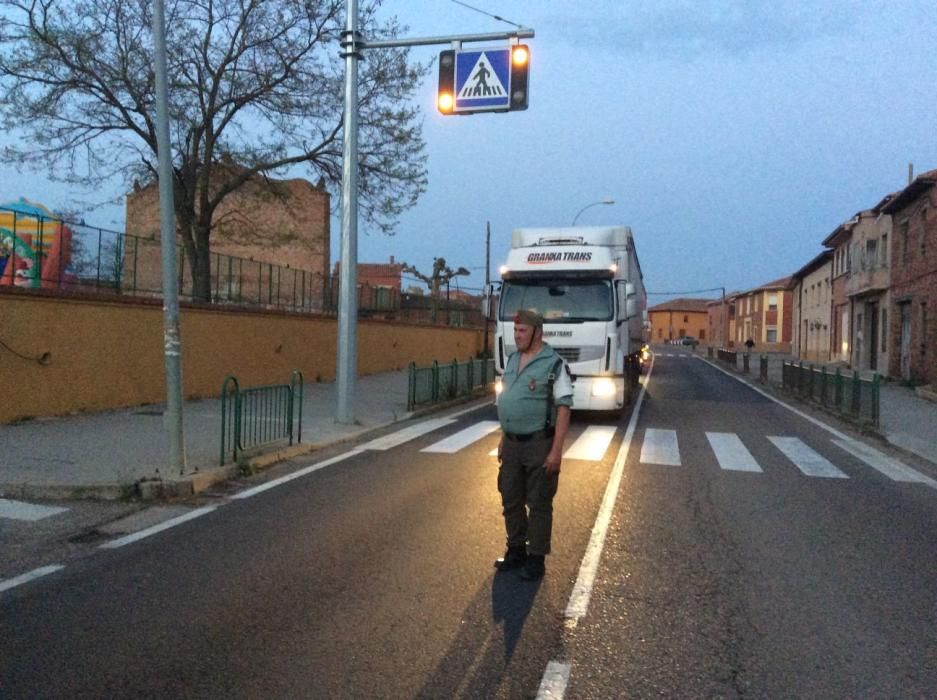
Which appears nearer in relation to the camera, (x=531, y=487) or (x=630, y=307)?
(x=531, y=487)

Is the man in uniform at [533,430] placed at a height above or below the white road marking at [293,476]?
above

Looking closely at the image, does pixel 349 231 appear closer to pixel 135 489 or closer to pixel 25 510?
pixel 135 489

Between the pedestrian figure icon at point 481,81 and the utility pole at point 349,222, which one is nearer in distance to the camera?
the pedestrian figure icon at point 481,81

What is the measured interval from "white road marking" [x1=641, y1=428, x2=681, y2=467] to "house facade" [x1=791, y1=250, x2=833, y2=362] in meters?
36.9

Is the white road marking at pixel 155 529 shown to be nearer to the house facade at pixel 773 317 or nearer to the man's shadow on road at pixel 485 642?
the man's shadow on road at pixel 485 642

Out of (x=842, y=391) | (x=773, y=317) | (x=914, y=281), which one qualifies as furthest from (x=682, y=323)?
(x=842, y=391)

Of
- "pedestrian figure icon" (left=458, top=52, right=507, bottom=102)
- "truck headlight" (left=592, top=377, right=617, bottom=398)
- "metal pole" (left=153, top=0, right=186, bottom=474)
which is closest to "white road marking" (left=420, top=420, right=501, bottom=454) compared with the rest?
"truck headlight" (left=592, top=377, right=617, bottom=398)

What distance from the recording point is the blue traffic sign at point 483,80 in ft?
40.8

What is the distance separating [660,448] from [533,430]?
722 centimetres

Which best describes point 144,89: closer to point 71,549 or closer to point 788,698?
point 71,549

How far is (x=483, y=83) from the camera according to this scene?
41.0 feet

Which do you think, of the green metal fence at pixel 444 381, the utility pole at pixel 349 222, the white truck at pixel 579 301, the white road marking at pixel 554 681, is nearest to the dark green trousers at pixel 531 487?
the white road marking at pixel 554 681

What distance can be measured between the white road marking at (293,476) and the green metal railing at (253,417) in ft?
2.41

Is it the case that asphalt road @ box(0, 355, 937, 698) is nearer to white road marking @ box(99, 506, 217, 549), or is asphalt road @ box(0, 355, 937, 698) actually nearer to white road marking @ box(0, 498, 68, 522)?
white road marking @ box(99, 506, 217, 549)
